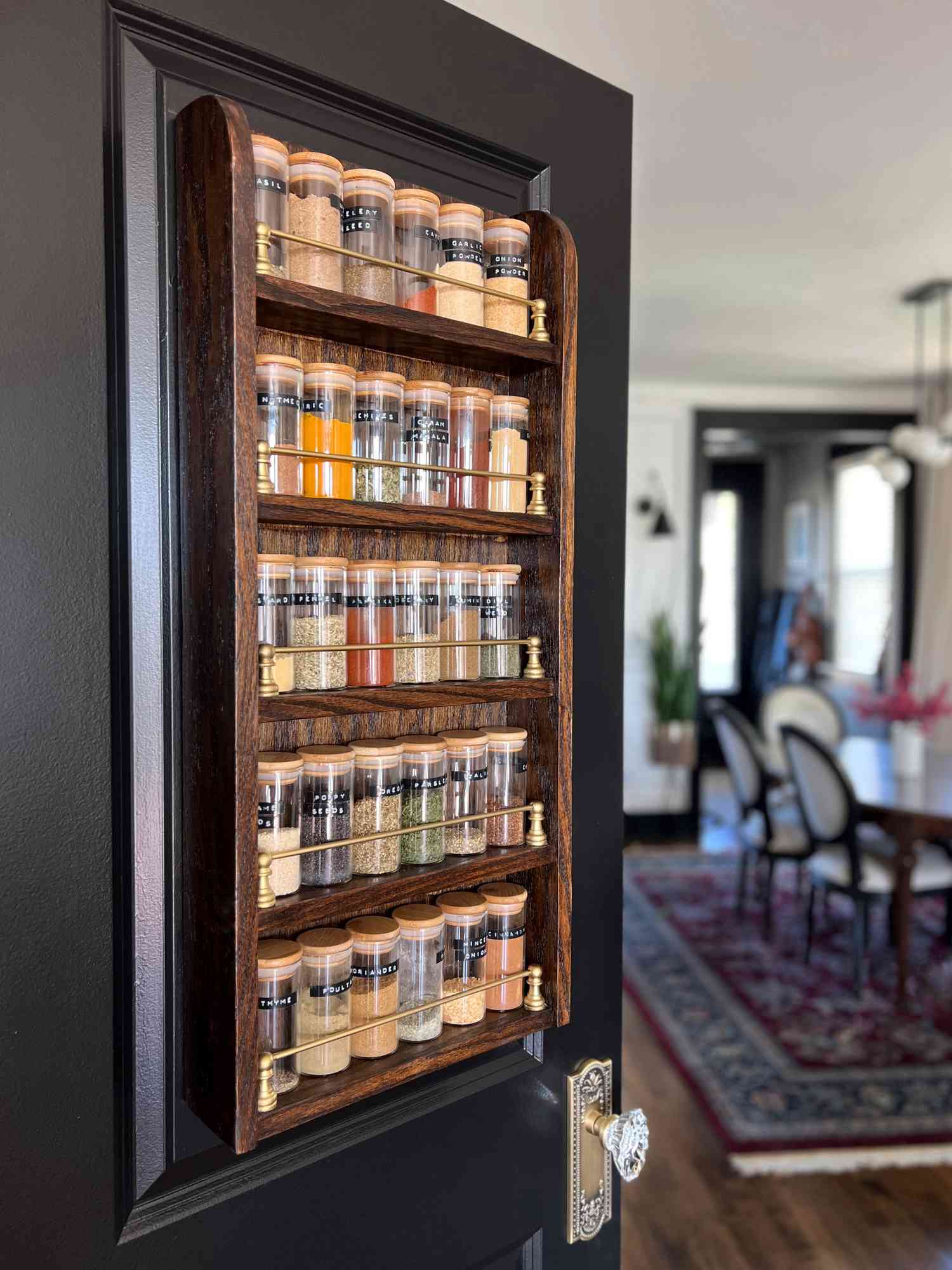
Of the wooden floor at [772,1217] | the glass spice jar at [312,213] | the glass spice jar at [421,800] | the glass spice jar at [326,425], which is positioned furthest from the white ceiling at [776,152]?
the wooden floor at [772,1217]

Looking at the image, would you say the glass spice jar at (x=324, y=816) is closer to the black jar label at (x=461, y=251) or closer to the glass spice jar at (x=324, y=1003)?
the glass spice jar at (x=324, y=1003)

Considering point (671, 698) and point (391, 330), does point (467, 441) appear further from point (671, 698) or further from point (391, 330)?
point (671, 698)

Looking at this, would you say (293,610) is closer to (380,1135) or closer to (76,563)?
(76,563)

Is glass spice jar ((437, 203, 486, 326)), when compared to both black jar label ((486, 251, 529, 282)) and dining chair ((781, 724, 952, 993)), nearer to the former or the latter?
black jar label ((486, 251, 529, 282))

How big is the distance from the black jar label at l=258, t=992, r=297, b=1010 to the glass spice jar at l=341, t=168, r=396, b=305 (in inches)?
25.3

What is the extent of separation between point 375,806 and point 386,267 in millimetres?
516

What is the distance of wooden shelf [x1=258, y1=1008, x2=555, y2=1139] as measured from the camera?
2.76 ft

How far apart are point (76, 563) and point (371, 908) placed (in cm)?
41

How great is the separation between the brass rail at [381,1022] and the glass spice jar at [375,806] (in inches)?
5.3

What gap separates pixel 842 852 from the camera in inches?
142

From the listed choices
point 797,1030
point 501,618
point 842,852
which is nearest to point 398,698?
point 501,618

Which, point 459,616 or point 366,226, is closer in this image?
point 366,226

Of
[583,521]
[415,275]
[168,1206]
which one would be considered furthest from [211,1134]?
[415,275]

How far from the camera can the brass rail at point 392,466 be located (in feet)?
2.68
